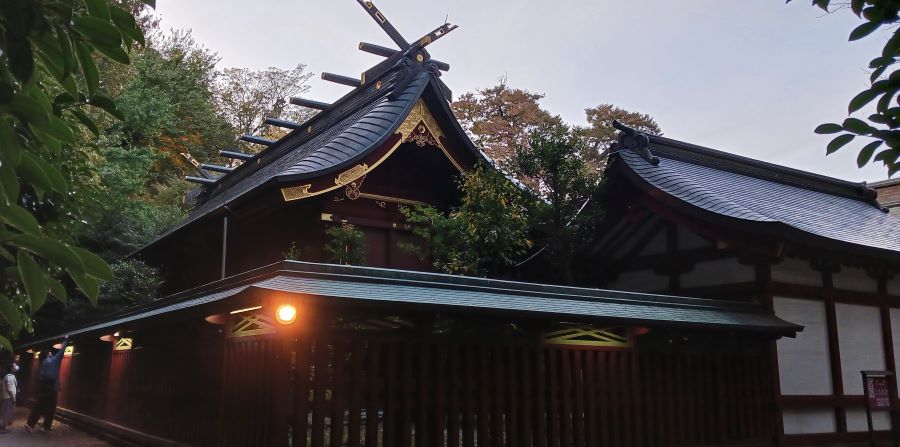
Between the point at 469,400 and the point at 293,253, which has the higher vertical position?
the point at 293,253

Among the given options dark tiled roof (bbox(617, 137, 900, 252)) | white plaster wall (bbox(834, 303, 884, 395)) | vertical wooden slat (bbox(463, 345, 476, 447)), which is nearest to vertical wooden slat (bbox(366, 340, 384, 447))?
vertical wooden slat (bbox(463, 345, 476, 447))

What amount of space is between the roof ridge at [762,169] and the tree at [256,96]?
84.3ft

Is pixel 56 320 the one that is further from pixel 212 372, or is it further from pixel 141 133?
pixel 212 372

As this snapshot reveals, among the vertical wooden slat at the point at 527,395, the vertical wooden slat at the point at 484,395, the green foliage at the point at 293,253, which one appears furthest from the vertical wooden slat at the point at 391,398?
the green foliage at the point at 293,253

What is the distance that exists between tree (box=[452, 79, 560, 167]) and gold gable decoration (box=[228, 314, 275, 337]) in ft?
73.7

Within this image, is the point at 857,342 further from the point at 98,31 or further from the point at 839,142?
the point at 98,31

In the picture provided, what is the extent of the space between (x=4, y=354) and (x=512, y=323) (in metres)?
19.5

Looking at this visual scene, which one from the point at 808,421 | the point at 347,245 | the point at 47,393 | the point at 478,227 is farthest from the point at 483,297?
the point at 47,393

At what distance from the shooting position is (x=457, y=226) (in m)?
10.5

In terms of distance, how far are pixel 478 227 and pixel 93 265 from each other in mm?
8754

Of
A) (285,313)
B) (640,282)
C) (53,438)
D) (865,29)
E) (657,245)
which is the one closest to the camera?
(865,29)

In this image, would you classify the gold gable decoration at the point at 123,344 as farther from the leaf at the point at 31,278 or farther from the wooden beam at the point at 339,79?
the leaf at the point at 31,278

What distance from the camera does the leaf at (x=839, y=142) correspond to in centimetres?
278

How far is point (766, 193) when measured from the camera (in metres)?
13.5
